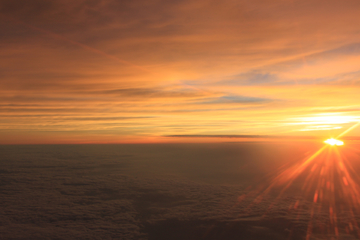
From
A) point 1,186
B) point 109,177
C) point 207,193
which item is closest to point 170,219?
point 207,193

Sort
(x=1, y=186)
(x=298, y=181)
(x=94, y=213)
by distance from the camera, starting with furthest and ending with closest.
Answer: (x=298, y=181) < (x=1, y=186) < (x=94, y=213)

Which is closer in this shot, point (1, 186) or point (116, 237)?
point (116, 237)

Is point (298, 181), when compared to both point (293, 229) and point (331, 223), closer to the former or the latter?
point (331, 223)

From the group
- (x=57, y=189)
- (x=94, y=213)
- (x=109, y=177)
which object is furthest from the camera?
(x=109, y=177)

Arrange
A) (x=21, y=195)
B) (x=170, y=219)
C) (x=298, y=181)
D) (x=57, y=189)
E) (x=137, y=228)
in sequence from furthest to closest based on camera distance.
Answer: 1. (x=298, y=181)
2. (x=57, y=189)
3. (x=21, y=195)
4. (x=170, y=219)
5. (x=137, y=228)

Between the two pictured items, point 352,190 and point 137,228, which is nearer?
point 137,228

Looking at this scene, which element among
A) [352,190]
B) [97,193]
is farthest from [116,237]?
[352,190]

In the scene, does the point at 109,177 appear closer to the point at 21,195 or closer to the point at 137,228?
the point at 21,195

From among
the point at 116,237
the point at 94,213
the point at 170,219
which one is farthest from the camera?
the point at 94,213
